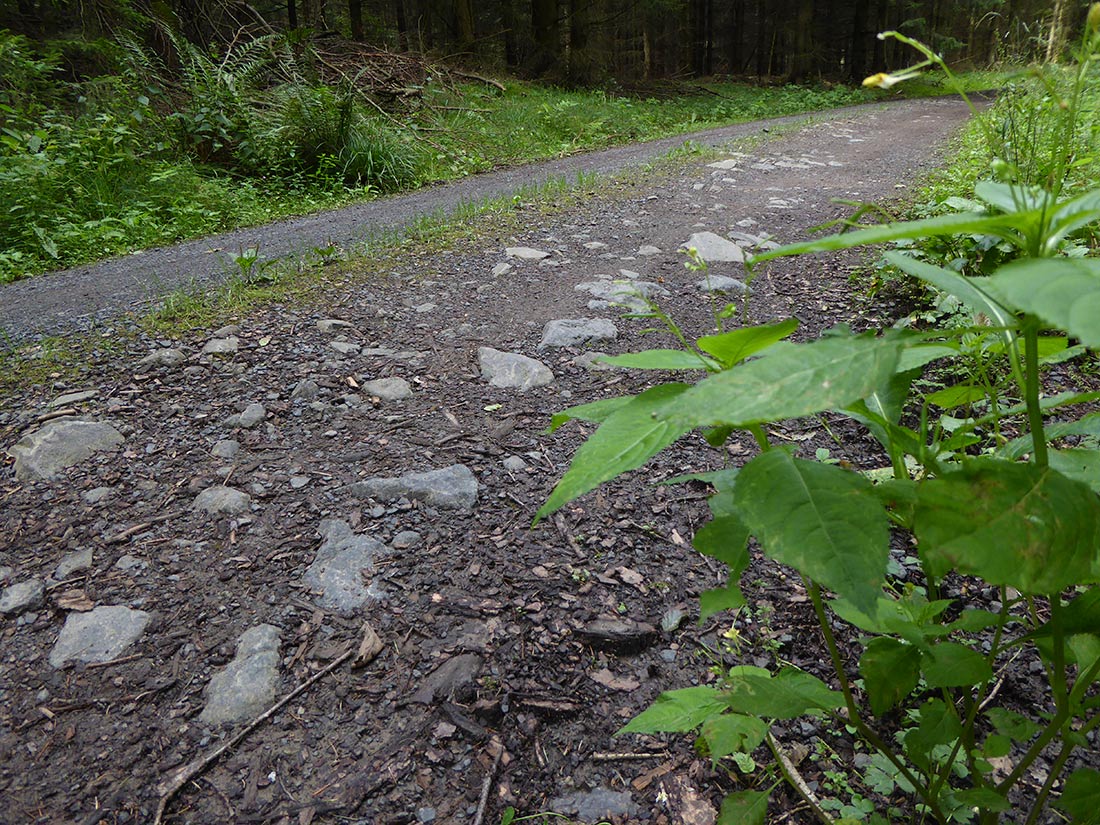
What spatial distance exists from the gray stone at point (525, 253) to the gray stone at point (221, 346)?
173 cm

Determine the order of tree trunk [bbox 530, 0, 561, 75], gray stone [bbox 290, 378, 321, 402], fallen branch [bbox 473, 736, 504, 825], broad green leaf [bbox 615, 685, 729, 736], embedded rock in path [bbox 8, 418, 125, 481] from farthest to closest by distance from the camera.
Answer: tree trunk [bbox 530, 0, 561, 75] → gray stone [bbox 290, 378, 321, 402] → embedded rock in path [bbox 8, 418, 125, 481] → fallen branch [bbox 473, 736, 504, 825] → broad green leaf [bbox 615, 685, 729, 736]

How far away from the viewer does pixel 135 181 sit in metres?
6.34

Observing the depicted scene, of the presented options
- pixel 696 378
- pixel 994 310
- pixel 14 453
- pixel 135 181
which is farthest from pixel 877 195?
pixel 135 181

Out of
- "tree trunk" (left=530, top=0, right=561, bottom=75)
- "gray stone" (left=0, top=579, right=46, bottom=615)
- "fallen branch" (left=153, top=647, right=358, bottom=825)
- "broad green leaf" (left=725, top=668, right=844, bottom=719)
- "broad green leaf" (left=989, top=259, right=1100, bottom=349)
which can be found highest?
"tree trunk" (left=530, top=0, right=561, bottom=75)

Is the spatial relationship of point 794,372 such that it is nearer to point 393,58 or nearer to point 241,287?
point 241,287

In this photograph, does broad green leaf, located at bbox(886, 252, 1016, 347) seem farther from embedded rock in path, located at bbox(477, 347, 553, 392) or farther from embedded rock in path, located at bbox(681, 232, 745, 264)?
embedded rock in path, located at bbox(681, 232, 745, 264)

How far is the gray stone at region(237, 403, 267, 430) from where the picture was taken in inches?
93.3

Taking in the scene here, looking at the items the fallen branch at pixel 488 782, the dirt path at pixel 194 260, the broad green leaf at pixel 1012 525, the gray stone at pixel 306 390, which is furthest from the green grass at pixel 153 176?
the broad green leaf at pixel 1012 525

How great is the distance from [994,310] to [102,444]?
2.52m

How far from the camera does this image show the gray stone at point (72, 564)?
1721 mm

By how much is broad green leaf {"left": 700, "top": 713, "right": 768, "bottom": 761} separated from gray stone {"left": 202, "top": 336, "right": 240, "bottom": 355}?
101 inches

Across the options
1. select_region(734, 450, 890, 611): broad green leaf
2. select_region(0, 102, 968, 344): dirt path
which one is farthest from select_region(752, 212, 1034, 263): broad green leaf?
select_region(0, 102, 968, 344): dirt path

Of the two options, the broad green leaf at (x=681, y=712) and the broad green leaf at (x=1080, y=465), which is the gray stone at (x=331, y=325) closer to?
the broad green leaf at (x=681, y=712)

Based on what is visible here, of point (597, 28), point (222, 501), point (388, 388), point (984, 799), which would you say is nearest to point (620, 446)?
point (984, 799)
